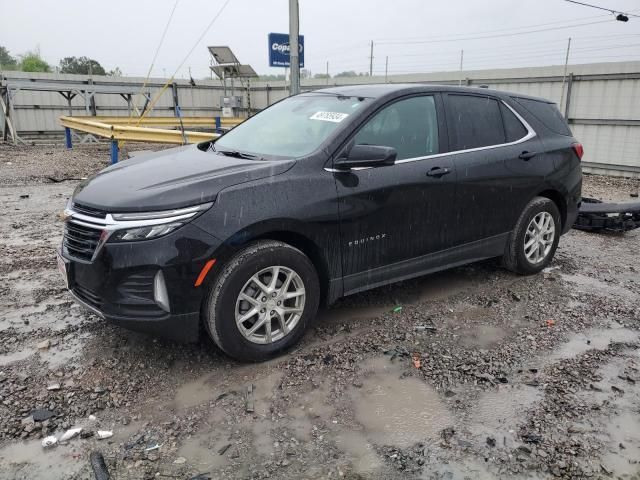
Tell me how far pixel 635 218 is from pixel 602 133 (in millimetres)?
5695

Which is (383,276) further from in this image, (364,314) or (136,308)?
(136,308)

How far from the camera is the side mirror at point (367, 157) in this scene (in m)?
3.48

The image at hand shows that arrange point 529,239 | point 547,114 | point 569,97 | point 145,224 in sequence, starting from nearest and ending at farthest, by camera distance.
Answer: point 145,224 → point 529,239 → point 547,114 → point 569,97

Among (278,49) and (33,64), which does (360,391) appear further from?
(33,64)

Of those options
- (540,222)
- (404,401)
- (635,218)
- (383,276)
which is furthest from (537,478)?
(635,218)

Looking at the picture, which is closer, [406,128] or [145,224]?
[145,224]

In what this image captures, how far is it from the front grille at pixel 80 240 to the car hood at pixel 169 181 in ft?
0.51

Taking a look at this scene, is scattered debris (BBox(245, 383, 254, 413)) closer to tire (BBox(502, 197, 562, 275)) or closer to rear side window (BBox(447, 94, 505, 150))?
rear side window (BBox(447, 94, 505, 150))

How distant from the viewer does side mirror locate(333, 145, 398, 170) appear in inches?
137

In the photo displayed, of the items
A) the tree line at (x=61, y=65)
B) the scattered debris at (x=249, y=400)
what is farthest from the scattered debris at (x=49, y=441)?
the tree line at (x=61, y=65)

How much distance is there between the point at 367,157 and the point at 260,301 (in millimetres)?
1177

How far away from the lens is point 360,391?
3172 mm

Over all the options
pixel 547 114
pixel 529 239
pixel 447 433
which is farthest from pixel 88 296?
pixel 547 114

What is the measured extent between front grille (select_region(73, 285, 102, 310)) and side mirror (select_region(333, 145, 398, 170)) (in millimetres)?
1735
